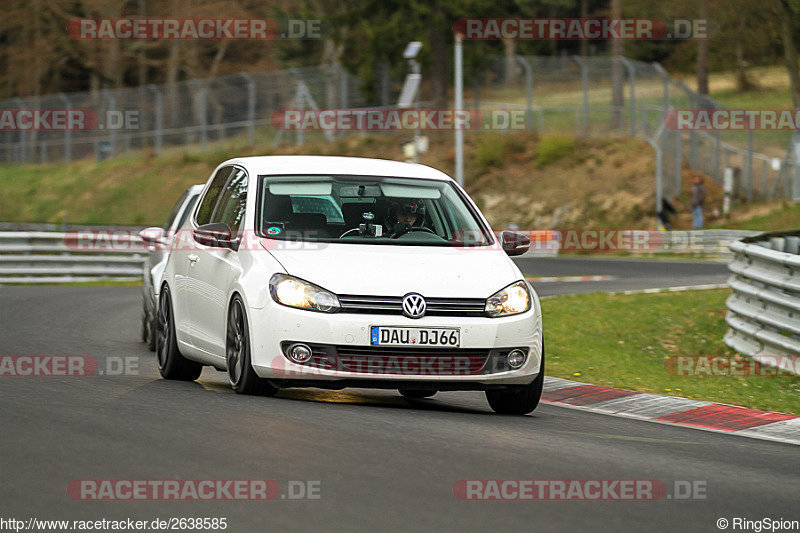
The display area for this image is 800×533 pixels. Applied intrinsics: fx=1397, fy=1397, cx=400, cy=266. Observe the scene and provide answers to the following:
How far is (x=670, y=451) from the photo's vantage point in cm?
796

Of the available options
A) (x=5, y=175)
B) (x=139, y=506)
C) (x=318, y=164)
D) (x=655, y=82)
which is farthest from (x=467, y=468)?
(x=5, y=175)

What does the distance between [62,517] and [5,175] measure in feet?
200

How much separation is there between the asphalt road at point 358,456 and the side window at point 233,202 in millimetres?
1234

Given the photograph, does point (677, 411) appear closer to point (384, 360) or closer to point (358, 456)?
point (384, 360)

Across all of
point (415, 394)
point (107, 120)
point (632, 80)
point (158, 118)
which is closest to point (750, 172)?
point (632, 80)

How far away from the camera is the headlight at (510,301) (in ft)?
29.5

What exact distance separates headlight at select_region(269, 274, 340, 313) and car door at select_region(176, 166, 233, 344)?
170 centimetres

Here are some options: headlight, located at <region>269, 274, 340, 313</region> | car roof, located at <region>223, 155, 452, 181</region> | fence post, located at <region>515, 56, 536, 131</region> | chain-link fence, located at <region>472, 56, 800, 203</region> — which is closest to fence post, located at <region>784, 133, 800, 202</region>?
chain-link fence, located at <region>472, 56, 800, 203</region>

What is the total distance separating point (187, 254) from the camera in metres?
10.8

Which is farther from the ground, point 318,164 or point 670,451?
point 318,164

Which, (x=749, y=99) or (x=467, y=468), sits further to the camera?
(x=749, y=99)

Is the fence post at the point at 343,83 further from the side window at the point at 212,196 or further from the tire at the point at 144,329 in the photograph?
the side window at the point at 212,196

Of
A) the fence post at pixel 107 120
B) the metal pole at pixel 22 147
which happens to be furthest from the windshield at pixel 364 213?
the metal pole at pixel 22 147

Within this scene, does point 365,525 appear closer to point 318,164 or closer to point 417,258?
point 417,258
